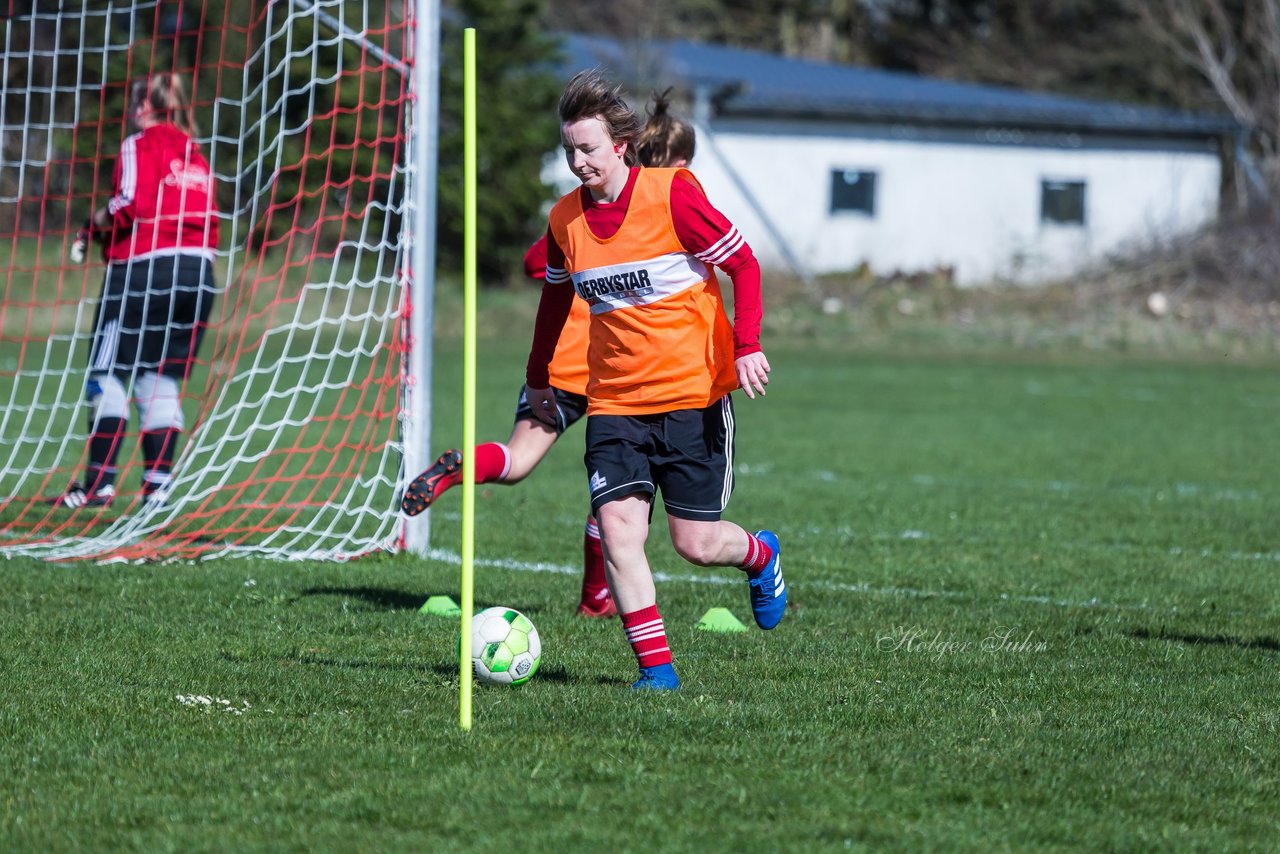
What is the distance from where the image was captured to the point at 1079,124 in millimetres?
30703

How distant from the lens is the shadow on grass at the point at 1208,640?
16.7ft

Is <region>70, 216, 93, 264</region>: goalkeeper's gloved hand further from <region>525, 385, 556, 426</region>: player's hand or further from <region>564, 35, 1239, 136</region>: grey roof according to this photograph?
<region>564, 35, 1239, 136</region>: grey roof

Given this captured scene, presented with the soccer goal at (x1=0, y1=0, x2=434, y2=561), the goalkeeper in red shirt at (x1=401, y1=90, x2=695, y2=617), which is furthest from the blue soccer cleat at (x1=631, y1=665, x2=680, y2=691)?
the soccer goal at (x1=0, y1=0, x2=434, y2=561)

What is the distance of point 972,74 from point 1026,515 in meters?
31.7

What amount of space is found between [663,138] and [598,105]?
117 cm

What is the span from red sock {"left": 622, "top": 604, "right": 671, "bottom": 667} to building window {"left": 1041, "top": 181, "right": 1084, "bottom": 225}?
93.5 ft

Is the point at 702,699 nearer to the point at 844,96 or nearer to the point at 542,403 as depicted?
the point at 542,403

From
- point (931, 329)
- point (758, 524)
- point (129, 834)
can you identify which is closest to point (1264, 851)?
point (129, 834)

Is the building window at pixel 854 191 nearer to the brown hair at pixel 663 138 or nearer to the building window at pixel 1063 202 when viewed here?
the building window at pixel 1063 202

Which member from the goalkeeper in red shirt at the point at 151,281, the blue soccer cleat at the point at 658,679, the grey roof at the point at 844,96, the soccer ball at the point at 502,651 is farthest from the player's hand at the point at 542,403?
the grey roof at the point at 844,96

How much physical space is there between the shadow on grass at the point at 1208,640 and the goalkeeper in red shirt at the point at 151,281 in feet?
14.7

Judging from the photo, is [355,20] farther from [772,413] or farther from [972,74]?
[972,74]

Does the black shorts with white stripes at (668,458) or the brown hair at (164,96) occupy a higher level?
the brown hair at (164,96)

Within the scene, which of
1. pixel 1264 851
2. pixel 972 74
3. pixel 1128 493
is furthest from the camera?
pixel 972 74
